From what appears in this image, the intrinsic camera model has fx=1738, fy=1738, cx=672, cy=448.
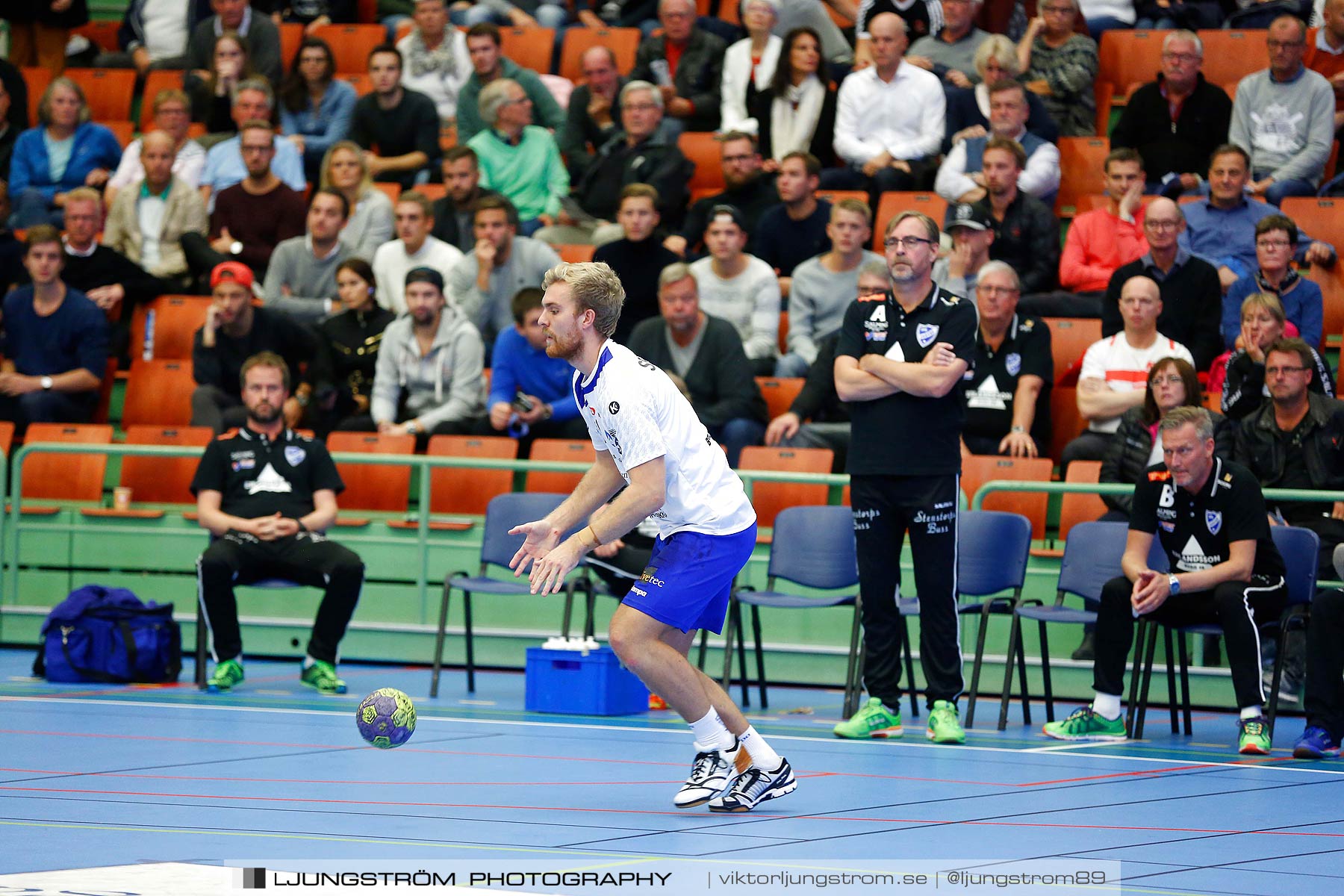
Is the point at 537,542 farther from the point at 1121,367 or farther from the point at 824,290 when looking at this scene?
the point at 824,290

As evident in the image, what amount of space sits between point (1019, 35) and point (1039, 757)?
27.3ft

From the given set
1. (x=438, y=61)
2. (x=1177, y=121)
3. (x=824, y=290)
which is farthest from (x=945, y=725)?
(x=438, y=61)

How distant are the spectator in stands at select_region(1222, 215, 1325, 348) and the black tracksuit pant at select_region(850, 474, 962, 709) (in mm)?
3594

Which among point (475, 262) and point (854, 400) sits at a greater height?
point (475, 262)

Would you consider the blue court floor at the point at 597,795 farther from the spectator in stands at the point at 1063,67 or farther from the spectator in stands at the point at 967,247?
the spectator in stands at the point at 1063,67

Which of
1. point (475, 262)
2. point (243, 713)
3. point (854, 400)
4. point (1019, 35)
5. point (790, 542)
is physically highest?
point (1019, 35)

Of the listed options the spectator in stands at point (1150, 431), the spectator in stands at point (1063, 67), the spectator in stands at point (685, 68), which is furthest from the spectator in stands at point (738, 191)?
the spectator in stands at point (1150, 431)

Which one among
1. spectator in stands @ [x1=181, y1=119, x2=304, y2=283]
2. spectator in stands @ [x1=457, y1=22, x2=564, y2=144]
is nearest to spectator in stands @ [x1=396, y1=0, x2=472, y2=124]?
spectator in stands @ [x1=457, y1=22, x2=564, y2=144]

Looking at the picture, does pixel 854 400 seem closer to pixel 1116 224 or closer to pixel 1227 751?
pixel 1227 751

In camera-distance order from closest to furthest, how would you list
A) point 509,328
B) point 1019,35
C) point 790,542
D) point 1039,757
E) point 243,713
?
point 1039,757 < point 243,713 < point 790,542 < point 509,328 < point 1019,35

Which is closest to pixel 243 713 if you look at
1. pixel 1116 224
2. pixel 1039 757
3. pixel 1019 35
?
pixel 1039 757

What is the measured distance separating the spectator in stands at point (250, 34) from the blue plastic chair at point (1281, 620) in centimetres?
1020

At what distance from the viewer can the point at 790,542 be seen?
9984mm

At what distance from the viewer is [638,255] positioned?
12.6 m
